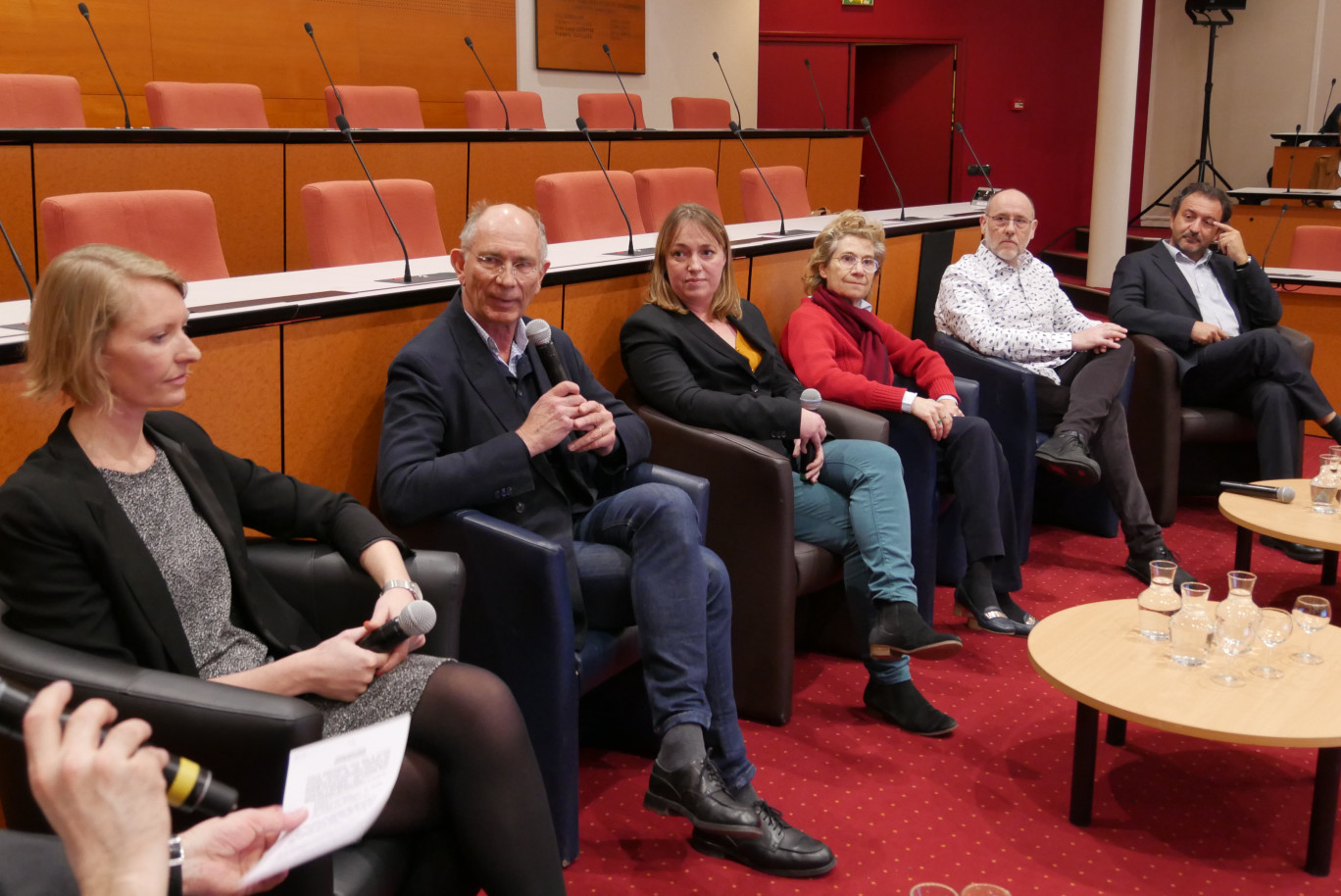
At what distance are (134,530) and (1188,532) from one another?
337 centimetres

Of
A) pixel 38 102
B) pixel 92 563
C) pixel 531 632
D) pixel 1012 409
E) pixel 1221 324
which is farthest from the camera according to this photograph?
pixel 38 102

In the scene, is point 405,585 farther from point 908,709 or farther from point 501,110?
point 501,110

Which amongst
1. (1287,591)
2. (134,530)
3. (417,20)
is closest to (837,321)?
(1287,591)

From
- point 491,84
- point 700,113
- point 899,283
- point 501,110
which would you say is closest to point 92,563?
point 899,283

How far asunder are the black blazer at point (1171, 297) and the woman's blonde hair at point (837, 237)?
1.21 metres

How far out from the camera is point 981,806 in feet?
7.50

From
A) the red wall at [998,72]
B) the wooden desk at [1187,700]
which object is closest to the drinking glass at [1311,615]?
the wooden desk at [1187,700]

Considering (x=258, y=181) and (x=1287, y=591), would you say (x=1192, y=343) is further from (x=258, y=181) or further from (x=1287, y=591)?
(x=258, y=181)

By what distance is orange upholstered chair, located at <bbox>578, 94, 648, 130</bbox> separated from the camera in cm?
710

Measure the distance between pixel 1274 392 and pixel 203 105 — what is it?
4.18 metres

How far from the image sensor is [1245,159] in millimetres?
9586

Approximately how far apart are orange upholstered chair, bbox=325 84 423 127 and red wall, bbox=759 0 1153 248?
4.49 meters

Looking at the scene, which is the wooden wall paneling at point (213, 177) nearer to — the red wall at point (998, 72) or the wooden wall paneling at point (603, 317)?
the wooden wall paneling at point (603, 317)

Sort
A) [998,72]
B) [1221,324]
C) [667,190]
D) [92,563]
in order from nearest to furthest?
[92,563] < [1221,324] < [667,190] < [998,72]
